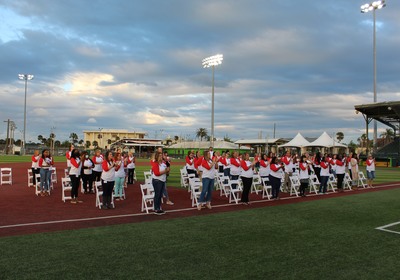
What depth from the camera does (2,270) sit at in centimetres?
539

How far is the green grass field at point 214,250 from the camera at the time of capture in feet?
17.8

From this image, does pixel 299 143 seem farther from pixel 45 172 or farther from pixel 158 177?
pixel 158 177

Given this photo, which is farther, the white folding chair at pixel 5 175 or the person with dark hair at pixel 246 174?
the white folding chair at pixel 5 175

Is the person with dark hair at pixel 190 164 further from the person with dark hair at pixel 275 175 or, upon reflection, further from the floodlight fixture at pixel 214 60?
the floodlight fixture at pixel 214 60

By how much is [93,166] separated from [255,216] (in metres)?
7.49

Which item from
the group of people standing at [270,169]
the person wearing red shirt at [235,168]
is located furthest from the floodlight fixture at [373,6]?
the person wearing red shirt at [235,168]

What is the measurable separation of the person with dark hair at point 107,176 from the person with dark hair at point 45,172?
4.04 meters

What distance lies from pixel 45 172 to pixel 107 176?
4.69 m

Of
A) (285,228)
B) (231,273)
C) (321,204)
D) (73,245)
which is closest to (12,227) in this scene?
(73,245)

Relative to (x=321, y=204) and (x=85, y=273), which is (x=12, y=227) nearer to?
(x=85, y=273)

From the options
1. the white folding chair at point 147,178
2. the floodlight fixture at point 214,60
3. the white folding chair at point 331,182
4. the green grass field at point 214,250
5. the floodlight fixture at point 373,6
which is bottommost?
the green grass field at point 214,250

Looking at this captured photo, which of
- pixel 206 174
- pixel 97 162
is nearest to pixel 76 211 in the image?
pixel 206 174

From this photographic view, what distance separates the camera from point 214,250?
661cm

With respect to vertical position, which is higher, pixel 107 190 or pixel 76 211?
pixel 107 190
